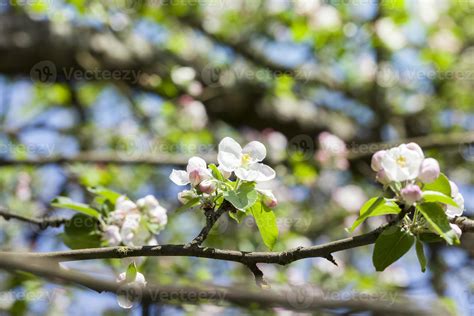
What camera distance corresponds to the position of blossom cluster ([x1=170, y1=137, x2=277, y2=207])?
54.0 inches

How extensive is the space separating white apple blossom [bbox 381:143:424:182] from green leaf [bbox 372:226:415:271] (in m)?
0.10

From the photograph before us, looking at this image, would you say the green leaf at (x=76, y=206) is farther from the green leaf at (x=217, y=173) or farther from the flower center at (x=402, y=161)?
the flower center at (x=402, y=161)

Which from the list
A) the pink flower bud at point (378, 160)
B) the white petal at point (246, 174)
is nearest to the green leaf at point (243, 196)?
the white petal at point (246, 174)

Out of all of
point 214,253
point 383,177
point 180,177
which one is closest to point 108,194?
point 180,177

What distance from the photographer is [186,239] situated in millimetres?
4270

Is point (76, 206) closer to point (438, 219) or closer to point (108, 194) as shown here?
point (108, 194)

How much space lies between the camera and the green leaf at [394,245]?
1236 mm

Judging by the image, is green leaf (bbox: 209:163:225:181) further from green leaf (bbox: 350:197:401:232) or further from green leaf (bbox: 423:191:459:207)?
green leaf (bbox: 423:191:459:207)

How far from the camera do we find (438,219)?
1197mm

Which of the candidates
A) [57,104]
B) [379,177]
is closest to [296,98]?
[57,104]

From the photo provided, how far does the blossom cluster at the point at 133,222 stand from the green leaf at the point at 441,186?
0.77m

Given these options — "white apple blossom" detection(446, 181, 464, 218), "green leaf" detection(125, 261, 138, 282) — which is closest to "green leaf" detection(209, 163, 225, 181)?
"green leaf" detection(125, 261, 138, 282)

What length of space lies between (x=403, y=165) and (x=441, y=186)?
8 centimetres

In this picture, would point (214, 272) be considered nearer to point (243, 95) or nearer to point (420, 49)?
point (243, 95)
